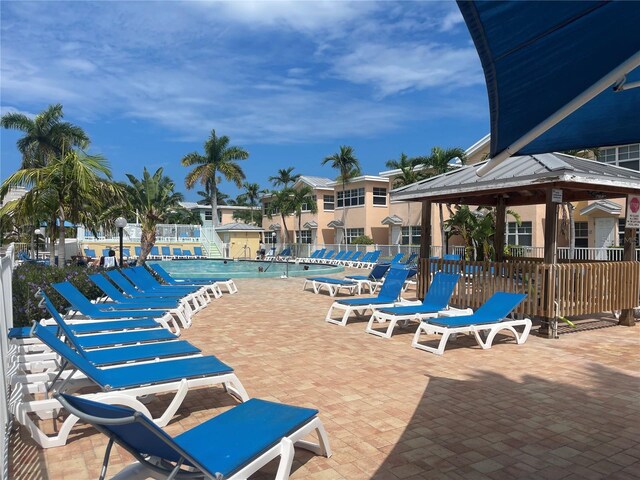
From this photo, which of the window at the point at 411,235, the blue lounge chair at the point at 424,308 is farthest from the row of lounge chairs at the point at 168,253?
the blue lounge chair at the point at 424,308

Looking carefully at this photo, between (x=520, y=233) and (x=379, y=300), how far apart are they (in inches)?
740

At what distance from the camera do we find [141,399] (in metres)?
4.87

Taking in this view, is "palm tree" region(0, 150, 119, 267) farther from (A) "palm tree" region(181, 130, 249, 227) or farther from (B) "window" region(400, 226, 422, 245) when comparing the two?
(A) "palm tree" region(181, 130, 249, 227)

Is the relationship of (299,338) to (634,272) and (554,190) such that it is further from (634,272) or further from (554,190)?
(634,272)

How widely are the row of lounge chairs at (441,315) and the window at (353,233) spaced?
87.8 ft

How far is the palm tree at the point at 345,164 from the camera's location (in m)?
37.3

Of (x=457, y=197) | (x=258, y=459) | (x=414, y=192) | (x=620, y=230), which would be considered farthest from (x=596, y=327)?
(x=620, y=230)

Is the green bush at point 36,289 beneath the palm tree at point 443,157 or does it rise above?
beneath

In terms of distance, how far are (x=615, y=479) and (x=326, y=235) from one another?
38.6m

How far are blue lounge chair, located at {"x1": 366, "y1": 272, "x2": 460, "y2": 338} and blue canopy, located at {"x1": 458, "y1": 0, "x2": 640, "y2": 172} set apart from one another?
18.0ft

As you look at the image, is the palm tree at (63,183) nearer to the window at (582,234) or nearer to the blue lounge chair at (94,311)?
the blue lounge chair at (94,311)

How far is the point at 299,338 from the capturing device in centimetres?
809

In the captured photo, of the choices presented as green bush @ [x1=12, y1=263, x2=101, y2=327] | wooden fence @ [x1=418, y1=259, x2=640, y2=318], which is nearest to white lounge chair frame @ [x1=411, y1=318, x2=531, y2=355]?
wooden fence @ [x1=418, y1=259, x2=640, y2=318]

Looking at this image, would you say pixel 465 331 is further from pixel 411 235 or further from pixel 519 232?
pixel 411 235
